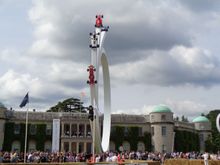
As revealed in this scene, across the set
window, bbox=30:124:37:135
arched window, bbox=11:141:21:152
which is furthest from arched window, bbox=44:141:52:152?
arched window, bbox=11:141:21:152

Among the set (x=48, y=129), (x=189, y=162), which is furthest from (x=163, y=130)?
(x=189, y=162)

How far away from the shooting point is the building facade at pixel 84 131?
80125 millimetres

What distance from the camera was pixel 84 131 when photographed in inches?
3204

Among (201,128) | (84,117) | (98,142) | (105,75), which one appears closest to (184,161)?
(98,142)

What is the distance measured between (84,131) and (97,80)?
41.6m

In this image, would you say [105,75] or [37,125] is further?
[37,125]

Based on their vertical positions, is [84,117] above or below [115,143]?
above

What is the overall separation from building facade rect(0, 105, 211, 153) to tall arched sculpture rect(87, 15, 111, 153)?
33.0m

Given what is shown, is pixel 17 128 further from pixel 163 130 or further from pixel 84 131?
pixel 163 130

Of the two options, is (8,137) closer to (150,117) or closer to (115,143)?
(115,143)

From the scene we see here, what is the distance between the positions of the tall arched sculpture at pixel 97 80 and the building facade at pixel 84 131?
3298cm

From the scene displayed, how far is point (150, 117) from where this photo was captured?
90000mm

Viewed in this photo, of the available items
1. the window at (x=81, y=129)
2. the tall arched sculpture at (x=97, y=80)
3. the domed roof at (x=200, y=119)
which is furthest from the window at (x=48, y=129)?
the domed roof at (x=200, y=119)

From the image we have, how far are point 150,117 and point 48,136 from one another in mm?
25341
